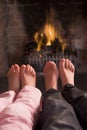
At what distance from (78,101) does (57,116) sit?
14cm

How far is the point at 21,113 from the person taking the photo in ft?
3.18

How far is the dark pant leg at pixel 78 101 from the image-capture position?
3.17ft

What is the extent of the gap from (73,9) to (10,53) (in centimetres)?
65

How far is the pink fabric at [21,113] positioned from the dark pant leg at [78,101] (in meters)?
0.12

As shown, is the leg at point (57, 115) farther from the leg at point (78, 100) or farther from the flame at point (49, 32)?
the flame at point (49, 32)

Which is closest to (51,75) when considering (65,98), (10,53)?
(65,98)

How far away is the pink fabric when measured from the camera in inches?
35.8

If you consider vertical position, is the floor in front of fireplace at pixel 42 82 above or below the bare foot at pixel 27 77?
below

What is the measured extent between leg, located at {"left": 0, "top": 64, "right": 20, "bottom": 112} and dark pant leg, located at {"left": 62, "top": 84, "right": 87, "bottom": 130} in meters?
0.22

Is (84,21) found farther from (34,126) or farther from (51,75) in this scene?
(34,126)

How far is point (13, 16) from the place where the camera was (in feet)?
8.04

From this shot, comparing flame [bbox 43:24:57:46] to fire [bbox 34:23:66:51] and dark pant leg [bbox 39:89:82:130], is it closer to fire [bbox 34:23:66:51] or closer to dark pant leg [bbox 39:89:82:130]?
fire [bbox 34:23:66:51]

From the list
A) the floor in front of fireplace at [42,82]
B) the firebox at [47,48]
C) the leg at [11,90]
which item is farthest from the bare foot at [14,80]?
the firebox at [47,48]

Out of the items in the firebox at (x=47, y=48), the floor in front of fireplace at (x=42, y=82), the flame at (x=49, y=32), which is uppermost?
the flame at (x=49, y=32)
